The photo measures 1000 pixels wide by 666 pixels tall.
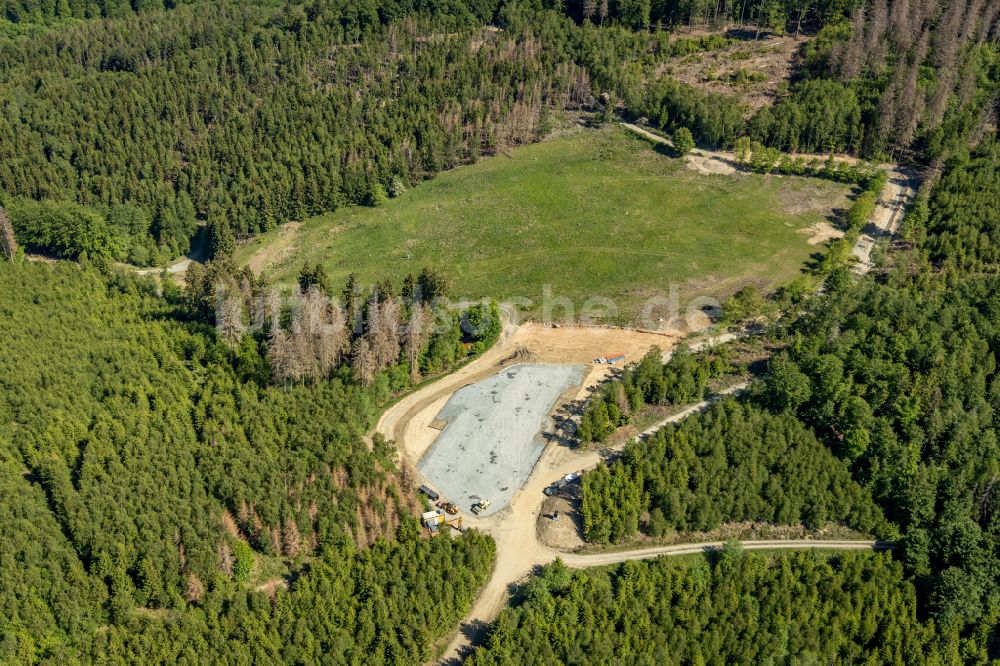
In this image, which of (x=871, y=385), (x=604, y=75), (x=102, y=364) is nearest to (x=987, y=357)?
(x=871, y=385)

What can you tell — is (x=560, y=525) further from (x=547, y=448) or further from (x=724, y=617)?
(x=724, y=617)

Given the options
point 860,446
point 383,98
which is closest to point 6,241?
point 383,98

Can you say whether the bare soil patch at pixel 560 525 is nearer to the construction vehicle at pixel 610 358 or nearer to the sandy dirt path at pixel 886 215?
the construction vehicle at pixel 610 358

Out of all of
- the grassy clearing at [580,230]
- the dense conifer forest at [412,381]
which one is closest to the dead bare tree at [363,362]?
the dense conifer forest at [412,381]

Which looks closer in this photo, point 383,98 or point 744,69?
point 744,69

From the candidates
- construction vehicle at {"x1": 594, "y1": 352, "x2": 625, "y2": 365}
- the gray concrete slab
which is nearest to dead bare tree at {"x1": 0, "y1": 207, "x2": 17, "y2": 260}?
the gray concrete slab

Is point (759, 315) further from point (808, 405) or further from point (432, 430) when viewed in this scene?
point (432, 430)
